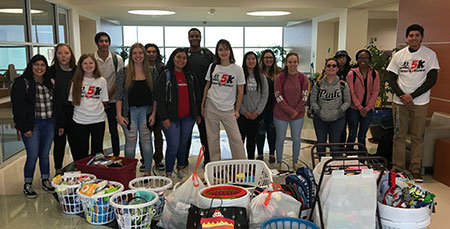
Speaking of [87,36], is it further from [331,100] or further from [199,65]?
[331,100]

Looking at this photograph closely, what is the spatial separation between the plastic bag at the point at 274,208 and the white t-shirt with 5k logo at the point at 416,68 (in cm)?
246

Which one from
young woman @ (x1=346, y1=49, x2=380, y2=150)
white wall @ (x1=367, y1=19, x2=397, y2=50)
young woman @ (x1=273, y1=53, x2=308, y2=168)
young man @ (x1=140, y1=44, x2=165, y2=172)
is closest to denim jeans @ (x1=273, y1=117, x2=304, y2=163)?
young woman @ (x1=273, y1=53, x2=308, y2=168)

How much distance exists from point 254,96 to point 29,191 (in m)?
2.55

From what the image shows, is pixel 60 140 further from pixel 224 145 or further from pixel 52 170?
pixel 224 145

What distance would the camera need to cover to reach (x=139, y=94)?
3682mm

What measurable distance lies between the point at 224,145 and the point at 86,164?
272cm

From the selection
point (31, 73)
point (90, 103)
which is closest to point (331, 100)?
point (90, 103)

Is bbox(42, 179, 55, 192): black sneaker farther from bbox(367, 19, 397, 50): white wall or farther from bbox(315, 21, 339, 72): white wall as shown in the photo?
bbox(367, 19, 397, 50): white wall

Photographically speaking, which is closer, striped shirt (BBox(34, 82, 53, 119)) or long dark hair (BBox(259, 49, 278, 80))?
striped shirt (BBox(34, 82, 53, 119))

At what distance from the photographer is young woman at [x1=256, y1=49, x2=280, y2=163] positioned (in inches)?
171

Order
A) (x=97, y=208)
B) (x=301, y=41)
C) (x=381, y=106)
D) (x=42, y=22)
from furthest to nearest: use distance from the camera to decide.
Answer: (x=301, y=41) < (x=42, y=22) < (x=381, y=106) < (x=97, y=208)

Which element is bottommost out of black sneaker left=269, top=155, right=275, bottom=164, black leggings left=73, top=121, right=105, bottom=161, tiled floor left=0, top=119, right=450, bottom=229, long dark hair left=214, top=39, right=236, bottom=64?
tiled floor left=0, top=119, right=450, bottom=229

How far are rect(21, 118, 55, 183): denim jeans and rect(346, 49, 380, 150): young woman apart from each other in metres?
3.30

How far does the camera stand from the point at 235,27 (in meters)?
14.0
